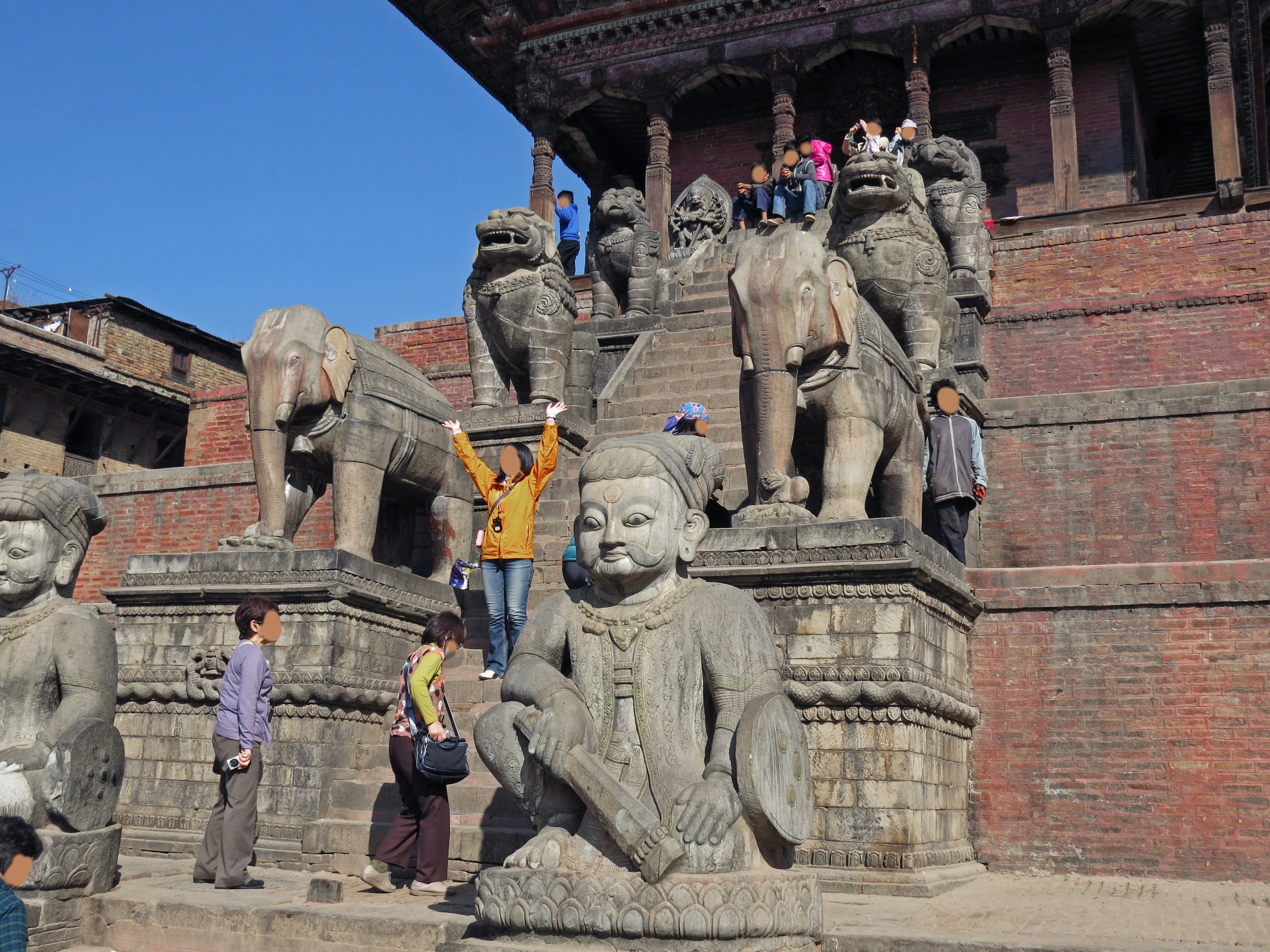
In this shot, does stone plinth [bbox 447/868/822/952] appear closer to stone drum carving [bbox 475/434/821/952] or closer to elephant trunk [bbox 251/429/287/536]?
stone drum carving [bbox 475/434/821/952]

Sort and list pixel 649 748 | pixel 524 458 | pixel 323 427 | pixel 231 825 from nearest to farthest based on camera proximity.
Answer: pixel 649 748, pixel 231 825, pixel 524 458, pixel 323 427

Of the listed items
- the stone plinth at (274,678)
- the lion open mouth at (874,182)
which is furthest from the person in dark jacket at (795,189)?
the stone plinth at (274,678)

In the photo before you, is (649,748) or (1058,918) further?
(1058,918)

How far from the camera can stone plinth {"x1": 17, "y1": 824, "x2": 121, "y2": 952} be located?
589cm

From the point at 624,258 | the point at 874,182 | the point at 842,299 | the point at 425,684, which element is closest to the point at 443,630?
the point at 425,684

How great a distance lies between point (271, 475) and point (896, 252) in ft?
19.8

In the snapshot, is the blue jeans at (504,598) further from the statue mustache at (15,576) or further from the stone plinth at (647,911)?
the stone plinth at (647,911)

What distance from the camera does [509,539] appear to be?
8.36m

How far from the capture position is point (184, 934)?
5965 millimetres

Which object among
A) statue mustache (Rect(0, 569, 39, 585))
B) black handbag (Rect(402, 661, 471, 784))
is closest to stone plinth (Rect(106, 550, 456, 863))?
black handbag (Rect(402, 661, 471, 784))

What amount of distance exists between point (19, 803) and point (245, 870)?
132 cm

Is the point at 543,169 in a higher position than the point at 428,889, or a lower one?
higher

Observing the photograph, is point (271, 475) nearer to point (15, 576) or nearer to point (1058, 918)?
point (15, 576)

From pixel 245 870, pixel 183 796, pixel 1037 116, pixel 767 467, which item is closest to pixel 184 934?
pixel 245 870
